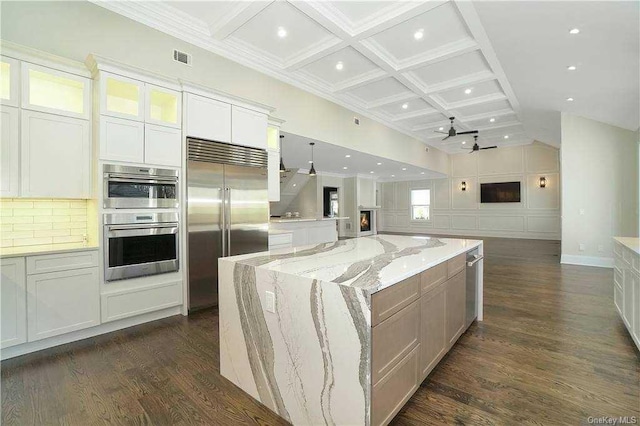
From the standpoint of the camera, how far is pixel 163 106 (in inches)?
143

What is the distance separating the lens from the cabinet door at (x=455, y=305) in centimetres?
244

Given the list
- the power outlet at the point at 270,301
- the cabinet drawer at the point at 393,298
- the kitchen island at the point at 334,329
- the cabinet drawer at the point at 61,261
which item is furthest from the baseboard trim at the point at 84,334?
the cabinet drawer at the point at 393,298

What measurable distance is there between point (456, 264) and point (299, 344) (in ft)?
5.27

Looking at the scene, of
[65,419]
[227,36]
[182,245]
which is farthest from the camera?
[227,36]

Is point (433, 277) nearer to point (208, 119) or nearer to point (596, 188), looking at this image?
point (208, 119)

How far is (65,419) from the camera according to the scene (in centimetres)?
180

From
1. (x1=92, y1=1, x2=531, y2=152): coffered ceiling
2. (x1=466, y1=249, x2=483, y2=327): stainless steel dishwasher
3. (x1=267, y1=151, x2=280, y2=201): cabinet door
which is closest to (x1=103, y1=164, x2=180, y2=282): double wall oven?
(x1=267, y1=151, x2=280, y2=201): cabinet door

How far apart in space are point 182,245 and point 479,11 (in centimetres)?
424

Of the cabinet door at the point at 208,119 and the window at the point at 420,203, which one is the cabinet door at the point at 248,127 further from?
the window at the point at 420,203

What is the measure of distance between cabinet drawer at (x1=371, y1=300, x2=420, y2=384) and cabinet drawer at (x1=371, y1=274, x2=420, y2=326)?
3 cm

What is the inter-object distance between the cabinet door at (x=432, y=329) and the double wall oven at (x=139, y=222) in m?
2.78

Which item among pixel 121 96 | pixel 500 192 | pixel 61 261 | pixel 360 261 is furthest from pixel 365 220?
pixel 61 261

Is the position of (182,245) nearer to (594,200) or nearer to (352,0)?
(352,0)

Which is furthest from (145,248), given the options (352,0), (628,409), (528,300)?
(528,300)
